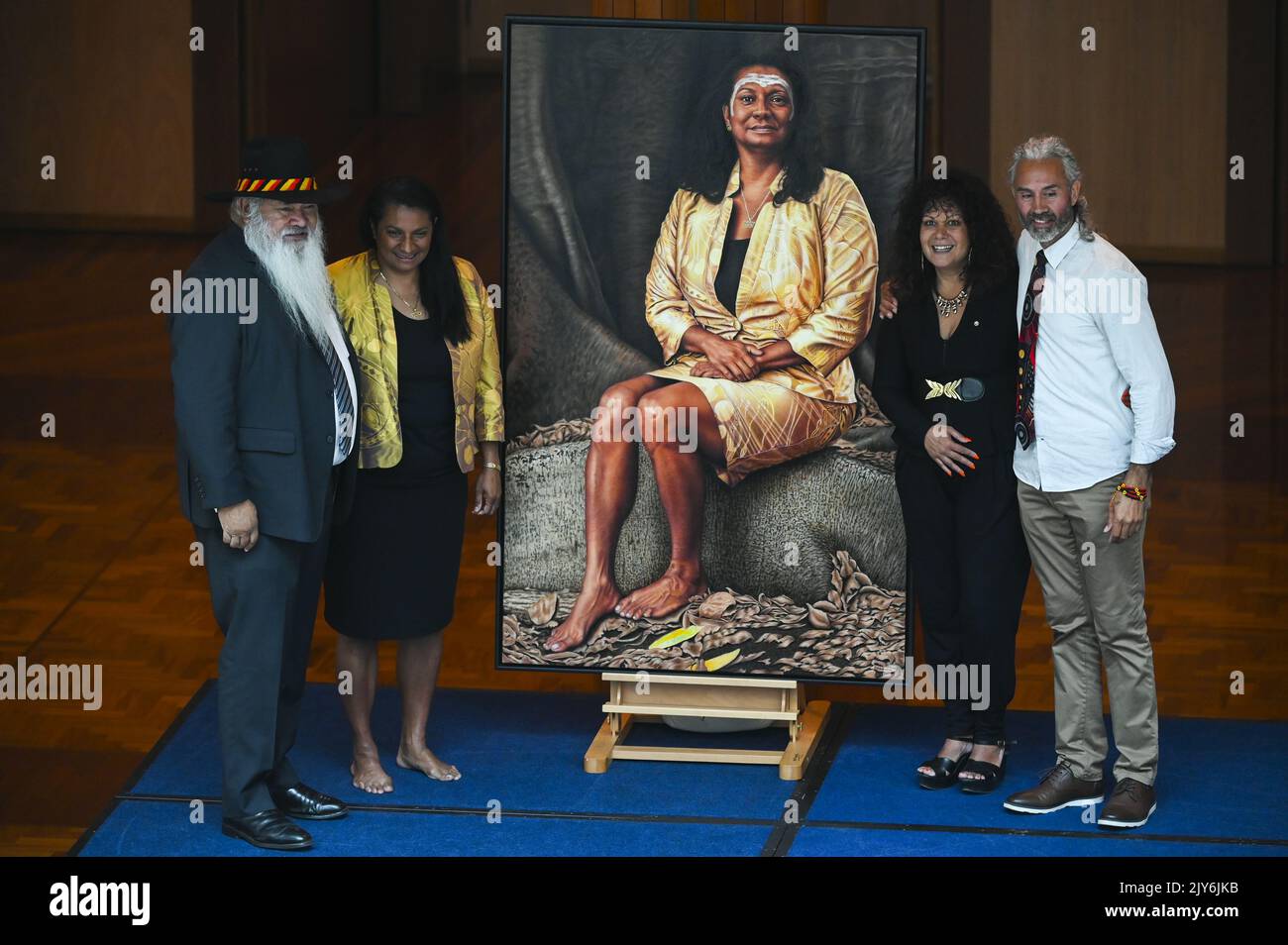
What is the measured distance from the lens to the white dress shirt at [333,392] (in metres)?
4.71

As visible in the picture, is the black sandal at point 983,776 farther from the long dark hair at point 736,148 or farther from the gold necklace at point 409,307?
the gold necklace at point 409,307

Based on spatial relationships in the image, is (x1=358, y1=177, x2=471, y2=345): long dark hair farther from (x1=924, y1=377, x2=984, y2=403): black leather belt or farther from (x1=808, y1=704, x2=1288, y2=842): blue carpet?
(x1=808, y1=704, x2=1288, y2=842): blue carpet

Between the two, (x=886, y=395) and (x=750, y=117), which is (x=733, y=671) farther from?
(x=750, y=117)

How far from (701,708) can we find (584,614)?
41 cm

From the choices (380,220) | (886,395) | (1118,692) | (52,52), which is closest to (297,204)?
(380,220)

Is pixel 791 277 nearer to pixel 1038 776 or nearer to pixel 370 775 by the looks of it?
pixel 1038 776

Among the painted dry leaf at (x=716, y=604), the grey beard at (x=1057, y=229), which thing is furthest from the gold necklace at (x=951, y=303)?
the painted dry leaf at (x=716, y=604)

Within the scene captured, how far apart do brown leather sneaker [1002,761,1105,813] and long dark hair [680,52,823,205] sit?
1.56m

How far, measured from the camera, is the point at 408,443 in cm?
498

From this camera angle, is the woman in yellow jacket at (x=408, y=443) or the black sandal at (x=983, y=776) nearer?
the woman in yellow jacket at (x=408, y=443)

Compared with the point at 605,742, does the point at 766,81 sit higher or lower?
higher

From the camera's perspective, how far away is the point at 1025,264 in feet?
15.8

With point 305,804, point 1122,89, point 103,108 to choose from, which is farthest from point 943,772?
point 103,108

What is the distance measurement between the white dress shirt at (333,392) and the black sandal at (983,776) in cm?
174
